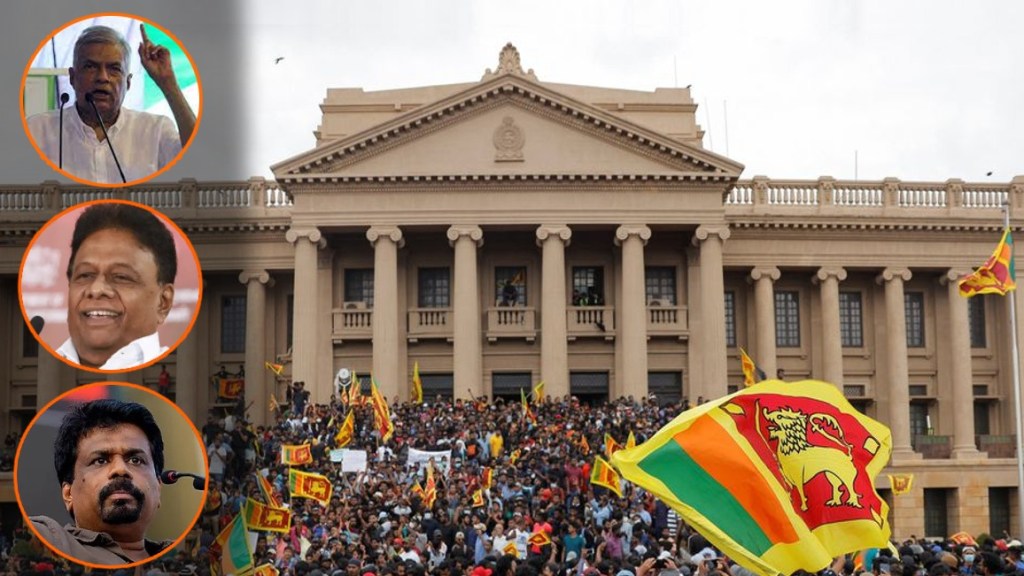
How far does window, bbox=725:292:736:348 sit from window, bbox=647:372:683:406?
13.1 feet

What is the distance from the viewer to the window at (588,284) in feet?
167

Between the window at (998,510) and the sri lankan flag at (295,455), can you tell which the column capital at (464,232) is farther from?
the window at (998,510)

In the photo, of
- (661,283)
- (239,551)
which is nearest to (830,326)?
(661,283)

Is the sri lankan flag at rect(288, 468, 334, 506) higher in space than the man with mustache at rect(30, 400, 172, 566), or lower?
lower

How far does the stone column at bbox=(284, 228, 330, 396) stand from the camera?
153 ft

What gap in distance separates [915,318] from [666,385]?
1229cm

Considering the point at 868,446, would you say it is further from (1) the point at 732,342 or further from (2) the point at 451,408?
(1) the point at 732,342

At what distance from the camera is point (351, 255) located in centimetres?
5097

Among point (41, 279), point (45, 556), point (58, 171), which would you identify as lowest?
point (45, 556)

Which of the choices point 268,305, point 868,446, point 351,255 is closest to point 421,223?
point 351,255

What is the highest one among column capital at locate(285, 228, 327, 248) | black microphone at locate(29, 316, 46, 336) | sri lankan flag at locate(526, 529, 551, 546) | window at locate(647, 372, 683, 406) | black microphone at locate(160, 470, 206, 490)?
column capital at locate(285, 228, 327, 248)

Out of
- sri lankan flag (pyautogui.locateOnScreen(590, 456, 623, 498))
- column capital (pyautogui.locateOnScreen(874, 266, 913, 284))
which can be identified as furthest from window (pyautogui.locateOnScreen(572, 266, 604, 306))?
sri lankan flag (pyautogui.locateOnScreen(590, 456, 623, 498))

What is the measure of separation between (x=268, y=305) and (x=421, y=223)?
334 inches

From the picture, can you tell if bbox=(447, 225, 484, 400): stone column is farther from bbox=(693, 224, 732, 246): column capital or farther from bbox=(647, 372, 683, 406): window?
bbox=(693, 224, 732, 246): column capital
